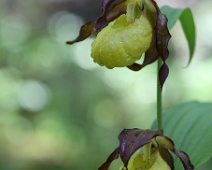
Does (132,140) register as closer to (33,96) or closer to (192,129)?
(192,129)

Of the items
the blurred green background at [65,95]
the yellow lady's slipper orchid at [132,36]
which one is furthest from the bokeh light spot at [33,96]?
the yellow lady's slipper orchid at [132,36]

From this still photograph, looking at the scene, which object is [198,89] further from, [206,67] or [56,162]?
[56,162]

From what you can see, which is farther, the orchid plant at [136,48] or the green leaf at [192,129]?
the green leaf at [192,129]

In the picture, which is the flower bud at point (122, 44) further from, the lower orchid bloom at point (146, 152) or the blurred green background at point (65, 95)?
the blurred green background at point (65, 95)

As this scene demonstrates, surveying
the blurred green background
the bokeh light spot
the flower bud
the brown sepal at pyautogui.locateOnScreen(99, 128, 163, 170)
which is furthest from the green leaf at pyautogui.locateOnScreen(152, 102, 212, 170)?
the bokeh light spot

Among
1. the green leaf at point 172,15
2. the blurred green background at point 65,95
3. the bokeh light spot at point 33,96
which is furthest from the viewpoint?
the bokeh light spot at point 33,96

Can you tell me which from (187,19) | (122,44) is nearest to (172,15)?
(187,19)
